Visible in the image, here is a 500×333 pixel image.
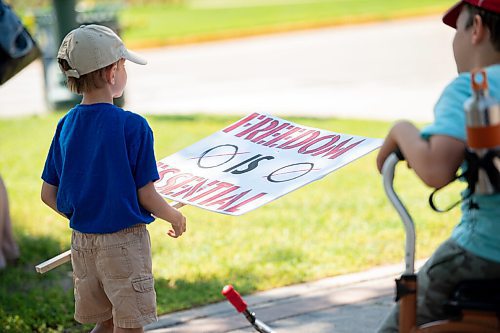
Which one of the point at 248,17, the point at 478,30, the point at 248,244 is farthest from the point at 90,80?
the point at 248,17

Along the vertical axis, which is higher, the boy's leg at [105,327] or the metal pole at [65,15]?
the boy's leg at [105,327]

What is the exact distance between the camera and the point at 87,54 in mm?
3359

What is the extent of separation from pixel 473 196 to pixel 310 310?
220cm

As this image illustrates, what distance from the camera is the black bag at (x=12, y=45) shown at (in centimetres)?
539

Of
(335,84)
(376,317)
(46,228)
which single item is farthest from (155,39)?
(376,317)

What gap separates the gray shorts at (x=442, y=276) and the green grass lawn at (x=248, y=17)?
16.9m

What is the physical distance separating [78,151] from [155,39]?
16.5 metres

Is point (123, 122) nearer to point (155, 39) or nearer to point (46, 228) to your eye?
point (46, 228)

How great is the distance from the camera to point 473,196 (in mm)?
2574

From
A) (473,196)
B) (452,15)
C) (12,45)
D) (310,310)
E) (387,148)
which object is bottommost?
(310,310)

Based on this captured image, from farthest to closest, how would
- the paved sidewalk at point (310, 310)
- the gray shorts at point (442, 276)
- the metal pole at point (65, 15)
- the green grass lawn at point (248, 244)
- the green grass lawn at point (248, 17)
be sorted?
the green grass lawn at point (248, 17)
the metal pole at point (65, 15)
the green grass lawn at point (248, 244)
the paved sidewalk at point (310, 310)
the gray shorts at point (442, 276)

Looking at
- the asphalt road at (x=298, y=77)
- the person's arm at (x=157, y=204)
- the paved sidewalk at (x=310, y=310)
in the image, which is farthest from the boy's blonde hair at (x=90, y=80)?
the asphalt road at (x=298, y=77)

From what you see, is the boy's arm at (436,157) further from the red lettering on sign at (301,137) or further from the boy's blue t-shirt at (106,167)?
the boy's blue t-shirt at (106,167)

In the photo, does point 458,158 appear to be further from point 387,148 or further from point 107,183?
point 107,183
